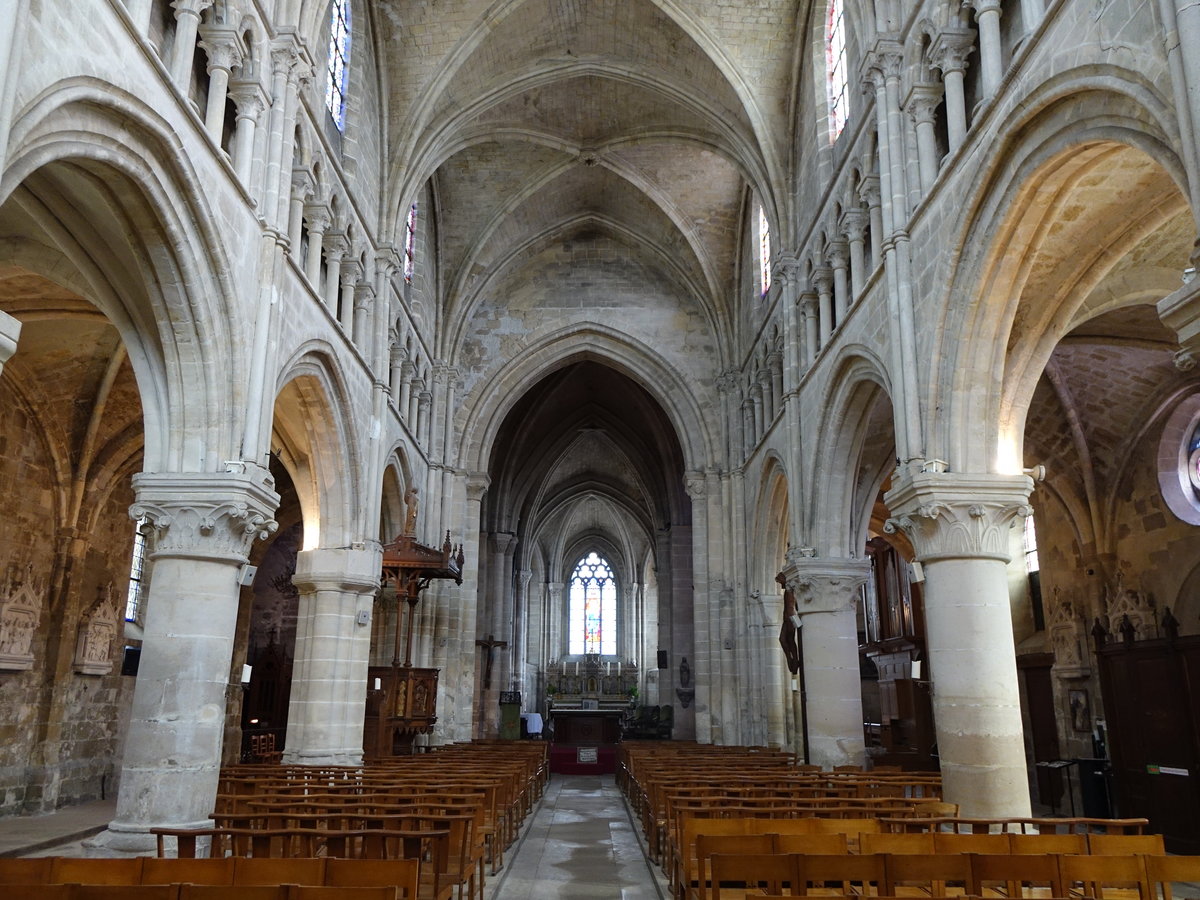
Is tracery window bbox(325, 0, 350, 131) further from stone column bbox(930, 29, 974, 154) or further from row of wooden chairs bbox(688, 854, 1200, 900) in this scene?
row of wooden chairs bbox(688, 854, 1200, 900)

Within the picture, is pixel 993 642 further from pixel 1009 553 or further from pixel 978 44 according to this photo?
pixel 978 44

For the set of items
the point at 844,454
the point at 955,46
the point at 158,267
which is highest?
the point at 955,46

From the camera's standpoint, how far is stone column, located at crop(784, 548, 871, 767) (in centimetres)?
1529

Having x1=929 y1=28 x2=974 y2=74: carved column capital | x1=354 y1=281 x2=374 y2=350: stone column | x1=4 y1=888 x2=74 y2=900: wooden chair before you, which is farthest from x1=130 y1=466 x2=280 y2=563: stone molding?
x1=929 y1=28 x2=974 y2=74: carved column capital

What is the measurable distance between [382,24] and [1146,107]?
14.3 m

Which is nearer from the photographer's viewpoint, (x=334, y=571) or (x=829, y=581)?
(x=334, y=571)

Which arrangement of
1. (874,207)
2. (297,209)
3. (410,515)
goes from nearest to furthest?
(297,209) < (874,207) < (410,515)

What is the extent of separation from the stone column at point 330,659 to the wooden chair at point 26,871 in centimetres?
953

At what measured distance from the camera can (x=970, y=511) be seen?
395 inches

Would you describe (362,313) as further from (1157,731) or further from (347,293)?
(1157,731)

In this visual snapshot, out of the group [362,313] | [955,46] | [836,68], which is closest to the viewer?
[955,46]

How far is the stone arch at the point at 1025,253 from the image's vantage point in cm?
847

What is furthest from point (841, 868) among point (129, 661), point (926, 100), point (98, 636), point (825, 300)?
point (129, 661)

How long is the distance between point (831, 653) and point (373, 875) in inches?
451
